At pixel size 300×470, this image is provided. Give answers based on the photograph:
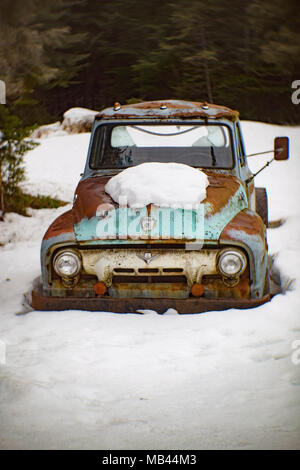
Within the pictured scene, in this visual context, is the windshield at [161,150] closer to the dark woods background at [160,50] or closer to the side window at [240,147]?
the side window at [240,147]

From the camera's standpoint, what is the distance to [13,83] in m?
18.5

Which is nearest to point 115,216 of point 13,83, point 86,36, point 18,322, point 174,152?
point 18,322

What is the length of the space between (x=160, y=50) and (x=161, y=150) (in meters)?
17.9

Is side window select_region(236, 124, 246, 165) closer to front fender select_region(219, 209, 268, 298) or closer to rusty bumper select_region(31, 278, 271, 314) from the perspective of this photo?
front fender select_region(219, 209, 268, 298)

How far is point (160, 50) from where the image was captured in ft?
69.5

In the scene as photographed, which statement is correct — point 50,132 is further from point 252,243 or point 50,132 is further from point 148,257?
point 252,243

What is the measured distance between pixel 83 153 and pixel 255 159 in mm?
4359

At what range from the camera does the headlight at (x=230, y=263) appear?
328 cm

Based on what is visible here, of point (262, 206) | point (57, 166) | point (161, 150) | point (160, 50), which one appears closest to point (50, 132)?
point (57, 166)

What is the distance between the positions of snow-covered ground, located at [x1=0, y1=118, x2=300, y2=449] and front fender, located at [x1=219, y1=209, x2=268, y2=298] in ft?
0.59

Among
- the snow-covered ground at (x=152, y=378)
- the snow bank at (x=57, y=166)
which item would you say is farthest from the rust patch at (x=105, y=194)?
the snow bank at (x=57, y=166)

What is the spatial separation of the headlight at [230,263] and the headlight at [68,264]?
925 mm

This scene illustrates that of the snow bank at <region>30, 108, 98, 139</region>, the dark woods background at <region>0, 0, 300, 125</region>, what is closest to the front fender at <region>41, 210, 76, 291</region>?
the snow bank at <region>30, 108, 98, 139</region>

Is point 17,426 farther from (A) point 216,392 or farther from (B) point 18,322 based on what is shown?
(B) point 18,322
